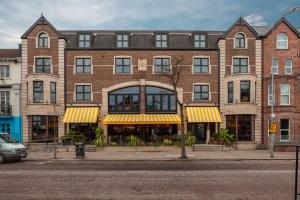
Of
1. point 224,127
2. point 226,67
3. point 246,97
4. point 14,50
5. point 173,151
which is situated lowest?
point 173,151

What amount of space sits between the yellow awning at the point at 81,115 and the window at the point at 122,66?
456cm

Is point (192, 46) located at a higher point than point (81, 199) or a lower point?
higher

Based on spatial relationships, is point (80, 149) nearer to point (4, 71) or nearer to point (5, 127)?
point (5, 127)

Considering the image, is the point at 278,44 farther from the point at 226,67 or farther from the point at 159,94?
the point at 159,94

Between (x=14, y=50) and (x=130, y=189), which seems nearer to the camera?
(x=130, y=189)

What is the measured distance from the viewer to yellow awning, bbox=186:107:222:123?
2841 cm

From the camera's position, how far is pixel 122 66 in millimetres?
30312

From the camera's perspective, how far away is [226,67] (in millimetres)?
29844

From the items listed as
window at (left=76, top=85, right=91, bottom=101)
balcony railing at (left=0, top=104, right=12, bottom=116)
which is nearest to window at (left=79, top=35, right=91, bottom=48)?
window at (left=76, top=85, right=91, bottom=101)

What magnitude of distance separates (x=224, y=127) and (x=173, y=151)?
668cm

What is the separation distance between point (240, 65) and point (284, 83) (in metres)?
4.63

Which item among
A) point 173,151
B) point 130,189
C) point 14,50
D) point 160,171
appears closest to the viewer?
point 130,189

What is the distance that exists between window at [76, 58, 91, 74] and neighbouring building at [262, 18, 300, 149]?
58.7 ft

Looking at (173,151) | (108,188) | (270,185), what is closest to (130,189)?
(108,188)
